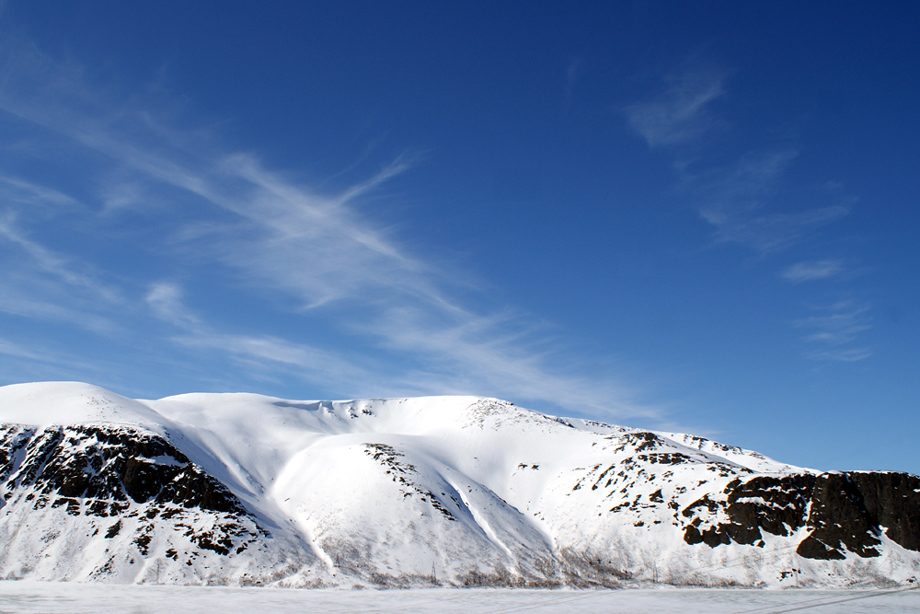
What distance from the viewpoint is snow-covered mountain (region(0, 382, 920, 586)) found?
7044cm

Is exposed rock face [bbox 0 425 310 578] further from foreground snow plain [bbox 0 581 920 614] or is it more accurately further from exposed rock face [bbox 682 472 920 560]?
exposed rock face [bbox 682 472 920 560]

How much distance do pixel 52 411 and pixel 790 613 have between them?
10615 cm

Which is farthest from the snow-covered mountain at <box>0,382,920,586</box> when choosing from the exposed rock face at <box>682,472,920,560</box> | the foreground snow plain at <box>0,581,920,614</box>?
the foreground snow plain at <box>0,581,920,614</box>

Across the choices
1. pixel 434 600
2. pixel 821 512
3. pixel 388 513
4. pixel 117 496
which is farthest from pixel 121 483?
pixel 821 512

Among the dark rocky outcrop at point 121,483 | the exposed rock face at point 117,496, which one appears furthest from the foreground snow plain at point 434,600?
the dark rocky outcrop at point 121,483

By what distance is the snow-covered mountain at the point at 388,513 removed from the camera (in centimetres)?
7044

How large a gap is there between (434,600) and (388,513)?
34.0 m

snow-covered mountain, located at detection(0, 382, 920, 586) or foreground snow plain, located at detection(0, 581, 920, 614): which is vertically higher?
snow-covered mountain, located at detection(0, 382, 920, 586)

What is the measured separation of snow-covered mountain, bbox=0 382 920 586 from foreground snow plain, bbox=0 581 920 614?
6.62 metres

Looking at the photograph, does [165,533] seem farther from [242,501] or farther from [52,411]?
[52,411]

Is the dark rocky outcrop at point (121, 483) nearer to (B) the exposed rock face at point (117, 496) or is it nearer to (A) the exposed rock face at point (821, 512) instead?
(B) the exposed rock face at point (117, 496)

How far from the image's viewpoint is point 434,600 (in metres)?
55.5

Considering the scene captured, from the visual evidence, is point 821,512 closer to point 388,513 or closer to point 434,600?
point 434,600

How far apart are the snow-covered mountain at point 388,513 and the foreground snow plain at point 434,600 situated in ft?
21.7
